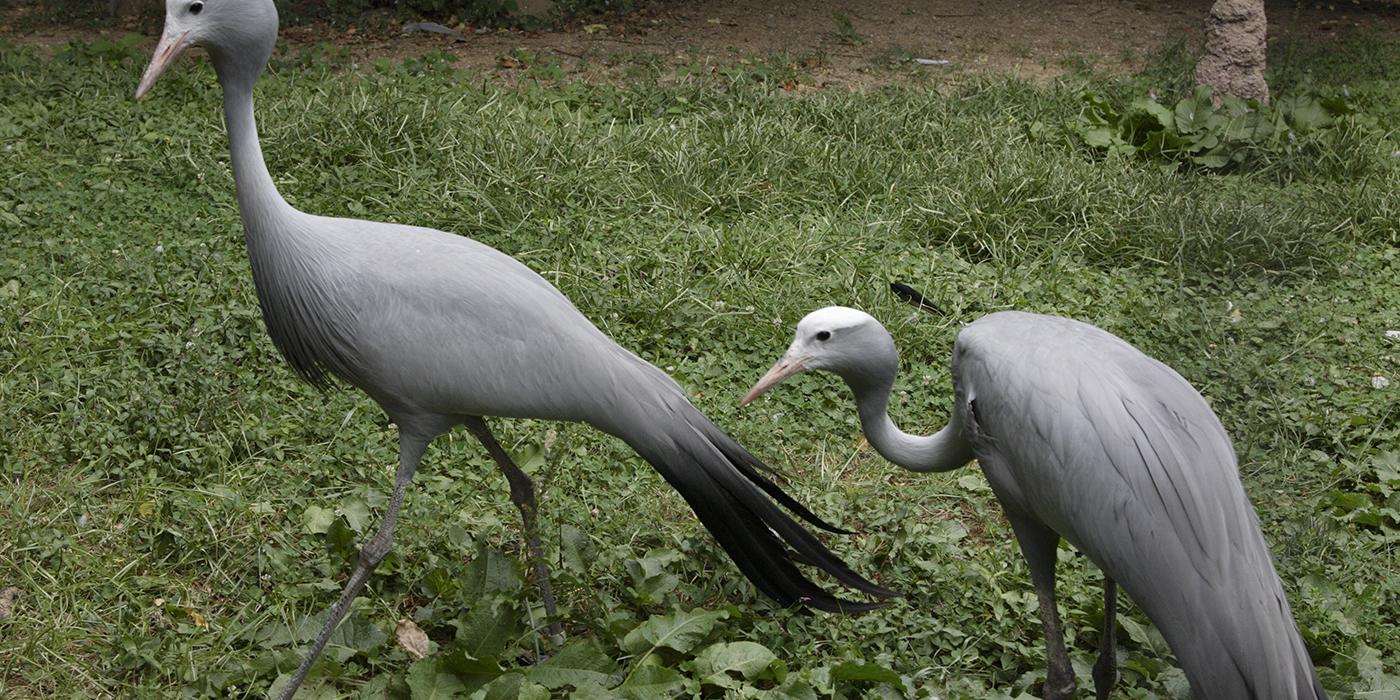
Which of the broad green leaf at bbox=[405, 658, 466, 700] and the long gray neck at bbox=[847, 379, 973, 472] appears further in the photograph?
the long gray neck at bbox=[847, 379, 973, 472]

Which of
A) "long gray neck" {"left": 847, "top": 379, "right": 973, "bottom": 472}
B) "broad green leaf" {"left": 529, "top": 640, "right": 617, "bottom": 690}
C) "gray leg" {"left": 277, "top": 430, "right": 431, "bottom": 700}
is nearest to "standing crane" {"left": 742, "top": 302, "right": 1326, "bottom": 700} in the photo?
"long gray neck" {"left": 847, "top": 379, "right": 973, "bottom": 472}

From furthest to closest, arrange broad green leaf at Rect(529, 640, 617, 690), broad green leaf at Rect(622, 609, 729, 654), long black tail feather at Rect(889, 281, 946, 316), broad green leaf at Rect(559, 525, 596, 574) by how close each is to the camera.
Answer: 1. long black tail feather at Rect(889, 281, 946, 316)
2. broad green leaf at Rect(559, 525, 596, 574)
3. broad green leaf at Rect(622, 609, 729, 654)
4. broad green leaf at Rect(529, 640, 617, 690)

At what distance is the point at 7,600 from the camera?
3275 mm

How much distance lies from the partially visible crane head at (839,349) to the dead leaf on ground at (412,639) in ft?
3.31

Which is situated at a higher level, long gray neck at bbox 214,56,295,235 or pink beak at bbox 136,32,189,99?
pink beak at bbox 136,32,189,99

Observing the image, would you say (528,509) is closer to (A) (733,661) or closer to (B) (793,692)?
(A) (733,661)

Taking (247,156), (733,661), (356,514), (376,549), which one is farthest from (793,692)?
(247,156)

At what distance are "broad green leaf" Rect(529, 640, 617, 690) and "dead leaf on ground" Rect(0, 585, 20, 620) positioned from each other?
133 centimetres

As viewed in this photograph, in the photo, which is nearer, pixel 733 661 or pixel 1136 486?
pixel 1136 486

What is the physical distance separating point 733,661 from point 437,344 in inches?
39.7

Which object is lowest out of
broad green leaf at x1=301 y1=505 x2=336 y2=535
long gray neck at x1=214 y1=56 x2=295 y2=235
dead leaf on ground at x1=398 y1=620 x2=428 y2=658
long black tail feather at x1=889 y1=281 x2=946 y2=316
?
dead leaf on ground at x1=398 y1=620 x2=428 y2=658

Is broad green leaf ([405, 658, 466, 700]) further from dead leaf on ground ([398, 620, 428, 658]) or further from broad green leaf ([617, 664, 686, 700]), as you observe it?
broad green leaf ([617, 664, 686, 700])

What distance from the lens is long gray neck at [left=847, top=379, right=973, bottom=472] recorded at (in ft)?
10.2

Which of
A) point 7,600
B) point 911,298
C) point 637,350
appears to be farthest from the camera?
point 911,298
